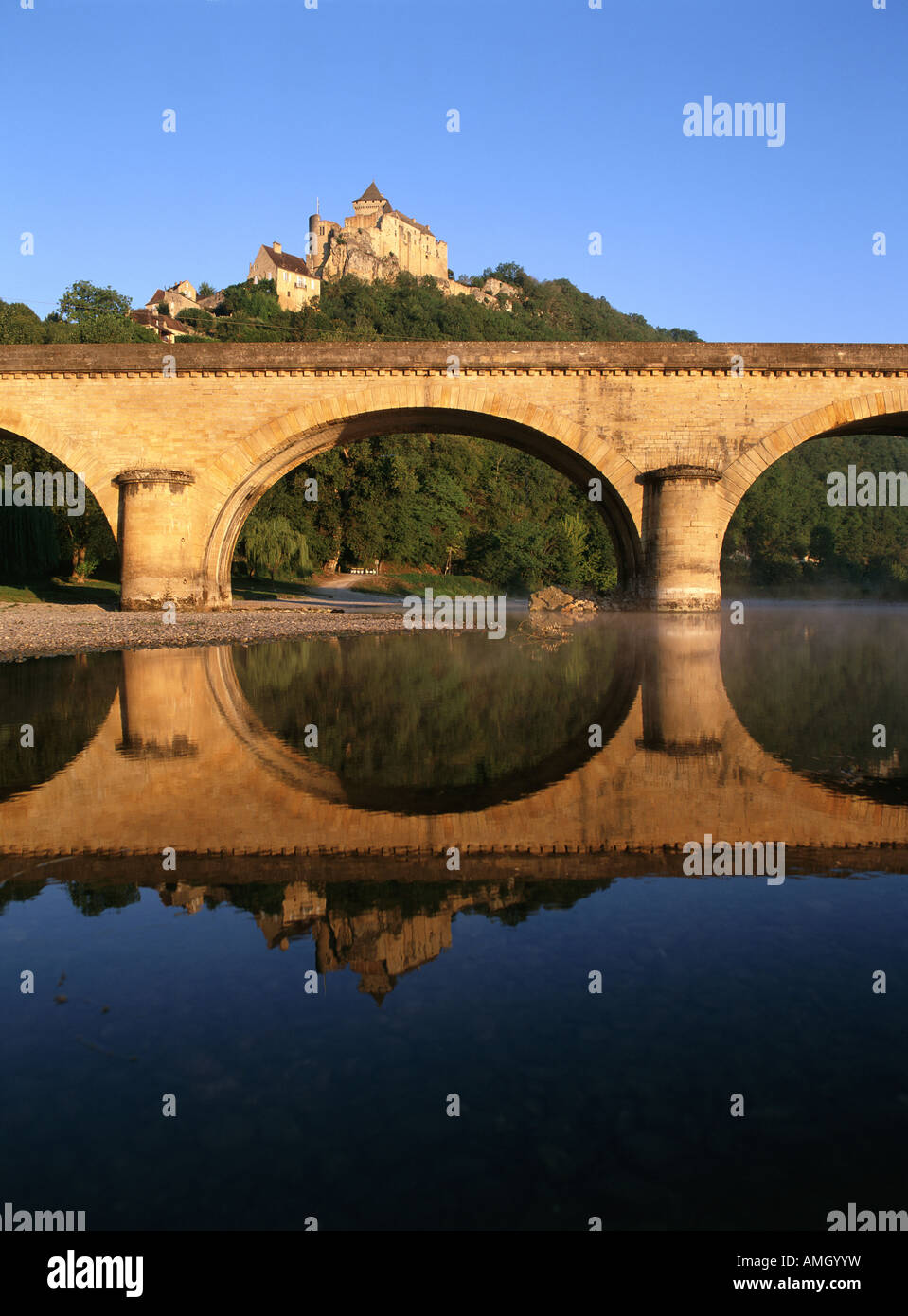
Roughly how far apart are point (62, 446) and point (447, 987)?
23.7 meters

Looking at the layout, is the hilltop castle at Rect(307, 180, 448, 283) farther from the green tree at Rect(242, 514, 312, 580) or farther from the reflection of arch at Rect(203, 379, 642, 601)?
the reflection of arch at Rect(203, 379, 642, 601)

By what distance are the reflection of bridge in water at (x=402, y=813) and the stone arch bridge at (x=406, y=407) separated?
16977mm

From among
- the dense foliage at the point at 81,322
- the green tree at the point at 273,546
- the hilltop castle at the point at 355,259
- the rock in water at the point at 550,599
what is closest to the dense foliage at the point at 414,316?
the hilltop castle at the point at 355,259

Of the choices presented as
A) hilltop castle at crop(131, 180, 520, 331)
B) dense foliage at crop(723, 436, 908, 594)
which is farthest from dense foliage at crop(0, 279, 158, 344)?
hilltop castle at crop(131, 180, 520, 331)

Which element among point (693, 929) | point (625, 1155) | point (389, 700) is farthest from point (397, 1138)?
point (389, 700)

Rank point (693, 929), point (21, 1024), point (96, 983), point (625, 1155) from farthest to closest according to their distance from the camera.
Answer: point (693, 929) → point (96, 983) → point (21, 1024) → point (625, 1155)

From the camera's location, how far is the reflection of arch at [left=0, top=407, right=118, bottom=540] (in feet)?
77.4

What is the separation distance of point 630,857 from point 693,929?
87 cm

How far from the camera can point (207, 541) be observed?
79.3 ft

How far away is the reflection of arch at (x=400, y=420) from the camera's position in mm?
23797

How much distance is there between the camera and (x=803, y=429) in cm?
2391

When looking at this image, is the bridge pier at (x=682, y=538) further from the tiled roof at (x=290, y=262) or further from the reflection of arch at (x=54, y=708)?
the tiled roof at (x=290, y=262)

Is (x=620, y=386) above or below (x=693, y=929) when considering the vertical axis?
above
